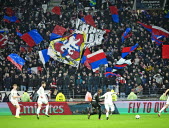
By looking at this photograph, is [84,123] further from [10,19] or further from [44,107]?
[10,19]

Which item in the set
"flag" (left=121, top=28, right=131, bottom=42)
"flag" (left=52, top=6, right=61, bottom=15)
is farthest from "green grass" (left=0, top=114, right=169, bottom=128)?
"flag" (left=52, top=6, right=61, bottom=15)

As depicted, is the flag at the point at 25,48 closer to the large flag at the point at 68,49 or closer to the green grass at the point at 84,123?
the large flag at the point at 68,49

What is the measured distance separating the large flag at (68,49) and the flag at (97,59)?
54.4 inches

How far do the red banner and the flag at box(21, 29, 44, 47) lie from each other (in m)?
9.62

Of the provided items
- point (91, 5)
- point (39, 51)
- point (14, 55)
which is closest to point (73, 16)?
point (91, 5)

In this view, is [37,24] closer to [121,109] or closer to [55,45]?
[55,45]

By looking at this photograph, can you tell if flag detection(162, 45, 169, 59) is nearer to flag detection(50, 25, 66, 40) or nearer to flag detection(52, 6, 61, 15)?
flag detection(50, 25, 66, 40)

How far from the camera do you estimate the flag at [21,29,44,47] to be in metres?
40.4

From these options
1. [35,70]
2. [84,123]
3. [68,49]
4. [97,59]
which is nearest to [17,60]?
[35,70]

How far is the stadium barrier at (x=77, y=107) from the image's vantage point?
32.3 meters

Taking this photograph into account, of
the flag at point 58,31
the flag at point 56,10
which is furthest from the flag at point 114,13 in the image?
the flag at point 58,31

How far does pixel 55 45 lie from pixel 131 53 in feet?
24.3

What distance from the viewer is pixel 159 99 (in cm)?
3481

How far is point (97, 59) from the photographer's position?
39.2 meters
